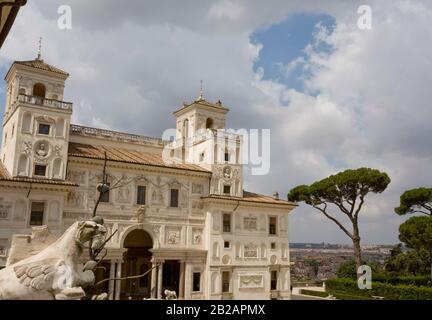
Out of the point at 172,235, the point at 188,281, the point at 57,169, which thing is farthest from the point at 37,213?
the point at 188,281

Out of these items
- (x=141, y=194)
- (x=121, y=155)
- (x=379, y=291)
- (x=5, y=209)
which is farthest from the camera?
(x=379, y=291)

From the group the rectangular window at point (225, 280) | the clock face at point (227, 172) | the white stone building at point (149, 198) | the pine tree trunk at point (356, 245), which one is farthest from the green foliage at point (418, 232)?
the rectangular window at point (225, 280)

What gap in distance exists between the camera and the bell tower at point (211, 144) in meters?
32.6

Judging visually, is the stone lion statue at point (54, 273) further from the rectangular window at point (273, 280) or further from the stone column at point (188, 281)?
the rectangular window at point (273, 280)

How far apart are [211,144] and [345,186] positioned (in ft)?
48.9

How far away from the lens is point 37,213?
80.9ft

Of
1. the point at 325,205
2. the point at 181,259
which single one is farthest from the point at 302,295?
the point at 181,259

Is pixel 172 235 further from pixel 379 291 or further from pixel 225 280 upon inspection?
pixel 379 291

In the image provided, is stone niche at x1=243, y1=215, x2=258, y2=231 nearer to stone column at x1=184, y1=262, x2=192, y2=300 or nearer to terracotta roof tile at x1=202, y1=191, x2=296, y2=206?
terracotta roof tile at x1=202, y1=191, x2=296, y2=206

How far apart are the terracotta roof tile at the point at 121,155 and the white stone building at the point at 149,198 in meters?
0.10

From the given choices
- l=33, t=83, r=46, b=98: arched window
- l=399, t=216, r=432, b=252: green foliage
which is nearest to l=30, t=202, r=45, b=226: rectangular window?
l=33, t=83, r=46, b=98: arched window

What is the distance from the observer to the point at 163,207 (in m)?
29.6

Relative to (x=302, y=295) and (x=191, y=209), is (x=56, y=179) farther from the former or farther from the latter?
(x=302, y=295)

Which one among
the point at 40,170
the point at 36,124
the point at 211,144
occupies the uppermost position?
the point at 211,144
